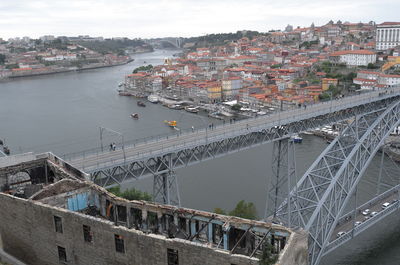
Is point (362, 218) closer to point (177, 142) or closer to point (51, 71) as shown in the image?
point (177, 142)

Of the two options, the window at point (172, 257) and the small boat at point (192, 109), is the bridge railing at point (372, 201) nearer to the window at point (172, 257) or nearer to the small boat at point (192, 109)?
the window at point (172, 257)

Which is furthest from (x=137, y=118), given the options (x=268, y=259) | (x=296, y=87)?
(x=268, y=259)

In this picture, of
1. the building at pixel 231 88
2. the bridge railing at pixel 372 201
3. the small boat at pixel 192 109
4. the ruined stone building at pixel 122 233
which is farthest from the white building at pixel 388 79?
the ruined stone building at pixel 122 233

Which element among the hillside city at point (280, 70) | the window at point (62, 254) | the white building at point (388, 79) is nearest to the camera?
the window at point (62, 254)

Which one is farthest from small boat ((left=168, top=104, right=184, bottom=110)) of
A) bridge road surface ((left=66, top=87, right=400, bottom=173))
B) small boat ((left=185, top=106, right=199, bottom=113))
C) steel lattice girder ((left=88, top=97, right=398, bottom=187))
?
steel lattice girder ((left=88, top=97, right=398, bottom=187))

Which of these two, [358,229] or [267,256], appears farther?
[358,229]

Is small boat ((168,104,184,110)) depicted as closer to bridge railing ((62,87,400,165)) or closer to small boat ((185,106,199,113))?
small boat ((185,106,199,113))

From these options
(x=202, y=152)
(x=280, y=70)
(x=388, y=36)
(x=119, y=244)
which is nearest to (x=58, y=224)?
(x=119, y=244)
